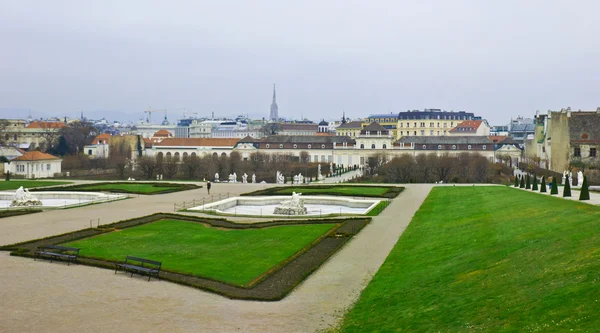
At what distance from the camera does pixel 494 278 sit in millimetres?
16500

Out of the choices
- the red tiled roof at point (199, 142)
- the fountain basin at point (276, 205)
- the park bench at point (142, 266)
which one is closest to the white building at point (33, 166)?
the fountain basin at point (276, 205)

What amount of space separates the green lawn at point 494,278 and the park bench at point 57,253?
10492 mm

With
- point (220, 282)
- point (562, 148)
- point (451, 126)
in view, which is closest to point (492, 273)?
point (220, 282)

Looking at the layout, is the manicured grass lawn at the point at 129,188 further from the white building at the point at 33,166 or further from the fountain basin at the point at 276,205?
the white building at the point at 33,166

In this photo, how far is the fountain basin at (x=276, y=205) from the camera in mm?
40156

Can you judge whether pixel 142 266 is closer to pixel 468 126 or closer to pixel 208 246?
pixel 208 246

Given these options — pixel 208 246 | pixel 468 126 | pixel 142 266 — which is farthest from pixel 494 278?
pixel 468 126

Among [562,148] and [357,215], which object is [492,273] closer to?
[357,215]

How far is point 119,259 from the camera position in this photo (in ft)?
75.8

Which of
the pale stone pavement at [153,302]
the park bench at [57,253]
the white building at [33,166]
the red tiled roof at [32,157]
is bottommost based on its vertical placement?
the pale stone pavement at [153,302]

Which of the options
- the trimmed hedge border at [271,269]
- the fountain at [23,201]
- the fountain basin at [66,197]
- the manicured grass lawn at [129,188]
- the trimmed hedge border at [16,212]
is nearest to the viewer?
the trimmed hedge border at [271,269]

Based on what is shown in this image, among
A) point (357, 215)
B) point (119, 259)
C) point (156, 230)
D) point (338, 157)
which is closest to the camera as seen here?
point (119, 259)

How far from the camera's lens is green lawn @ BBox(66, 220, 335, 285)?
21.6m

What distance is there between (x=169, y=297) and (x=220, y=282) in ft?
6.60
